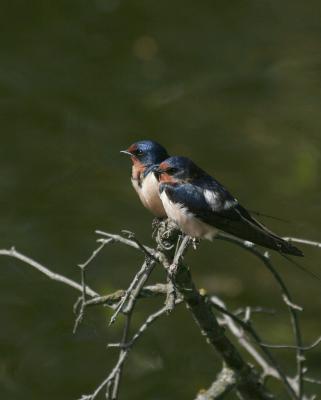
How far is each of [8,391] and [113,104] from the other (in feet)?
6.47

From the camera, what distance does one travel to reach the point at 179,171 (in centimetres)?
352

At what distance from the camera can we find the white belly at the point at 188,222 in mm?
3334

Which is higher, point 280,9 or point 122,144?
point 280,9

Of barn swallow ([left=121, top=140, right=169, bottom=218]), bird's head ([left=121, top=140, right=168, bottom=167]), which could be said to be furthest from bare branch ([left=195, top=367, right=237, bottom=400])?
bird's head ([left=121, top=140, right=168, bottom=167])

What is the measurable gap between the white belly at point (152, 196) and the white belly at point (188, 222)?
50 cm

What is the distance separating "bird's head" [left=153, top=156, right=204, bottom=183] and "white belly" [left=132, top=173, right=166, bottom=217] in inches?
16.0

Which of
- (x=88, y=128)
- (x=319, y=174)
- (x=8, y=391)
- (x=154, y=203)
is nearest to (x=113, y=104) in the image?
(x=88, y=128)

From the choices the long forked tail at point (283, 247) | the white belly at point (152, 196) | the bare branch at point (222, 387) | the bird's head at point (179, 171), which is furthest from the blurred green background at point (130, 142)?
the long forked tail at point (283, 247)

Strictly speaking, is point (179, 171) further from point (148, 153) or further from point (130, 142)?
point (130, 142)

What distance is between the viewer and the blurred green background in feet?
19.0

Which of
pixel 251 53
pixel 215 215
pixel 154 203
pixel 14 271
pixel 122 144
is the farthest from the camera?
pixel 251 53

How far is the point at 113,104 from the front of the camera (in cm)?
683

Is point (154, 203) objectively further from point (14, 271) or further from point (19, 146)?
point (19, 146)

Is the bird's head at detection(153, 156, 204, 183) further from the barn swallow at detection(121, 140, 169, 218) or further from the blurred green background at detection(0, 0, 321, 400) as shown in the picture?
the blurred green background at detection(0, 0, 321, 400)
